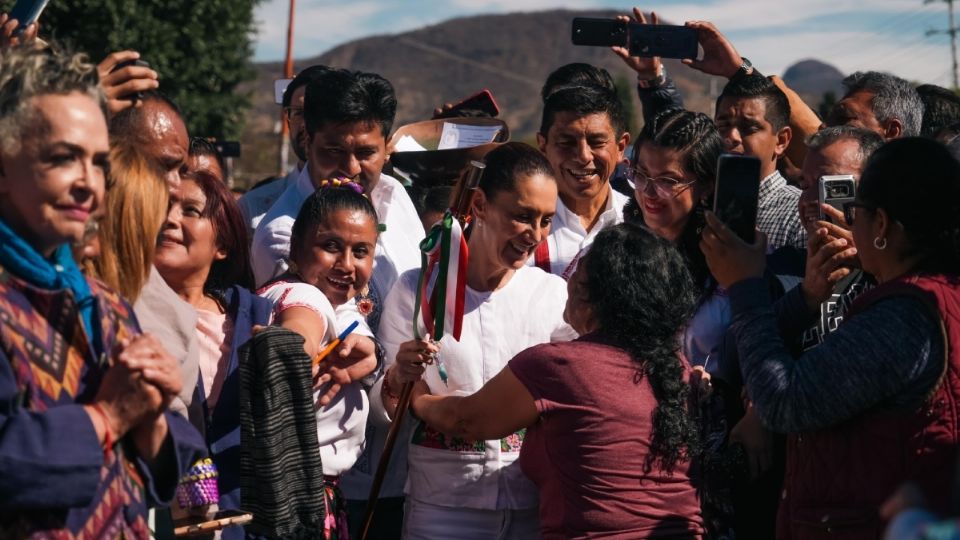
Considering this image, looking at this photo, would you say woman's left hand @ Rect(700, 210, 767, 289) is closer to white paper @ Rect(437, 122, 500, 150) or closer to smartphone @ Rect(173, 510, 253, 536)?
smartphone @ Rect(173, 510, 253, 536)

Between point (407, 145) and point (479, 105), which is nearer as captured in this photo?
point (407, 145)

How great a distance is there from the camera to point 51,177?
2.54 metres

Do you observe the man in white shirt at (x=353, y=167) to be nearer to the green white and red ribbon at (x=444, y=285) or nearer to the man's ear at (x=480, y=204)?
the man's ear at (x=480, y=204)

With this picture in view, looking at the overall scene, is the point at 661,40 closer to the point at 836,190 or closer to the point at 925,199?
the point at 836,190

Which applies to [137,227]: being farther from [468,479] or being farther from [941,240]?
[941,240]

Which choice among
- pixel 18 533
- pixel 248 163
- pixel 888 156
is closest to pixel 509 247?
pixel 888 156

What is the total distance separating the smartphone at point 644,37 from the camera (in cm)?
540

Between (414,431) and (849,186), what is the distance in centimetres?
166

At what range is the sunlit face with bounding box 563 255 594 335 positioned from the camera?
3.68 metres

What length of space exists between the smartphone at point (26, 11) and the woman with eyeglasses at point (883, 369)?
229 cm

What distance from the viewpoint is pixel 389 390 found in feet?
13.6

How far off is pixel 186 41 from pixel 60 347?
2757cm

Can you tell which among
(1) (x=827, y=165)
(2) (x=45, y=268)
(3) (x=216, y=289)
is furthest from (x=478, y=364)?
(2) (x=45, y=268)

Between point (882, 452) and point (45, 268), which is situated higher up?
point (45, 268)
